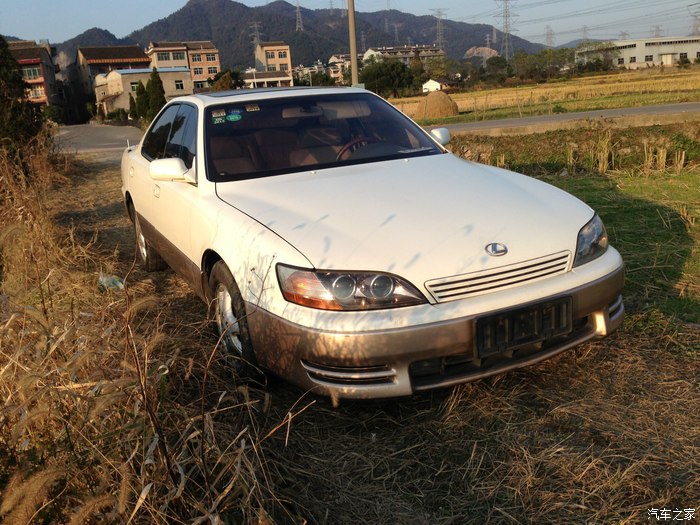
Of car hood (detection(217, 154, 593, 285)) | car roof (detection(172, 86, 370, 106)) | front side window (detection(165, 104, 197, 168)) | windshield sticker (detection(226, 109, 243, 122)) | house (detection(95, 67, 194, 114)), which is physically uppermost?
house (detection(95, 67, 194, 114))

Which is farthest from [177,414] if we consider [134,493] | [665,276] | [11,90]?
[11,90]

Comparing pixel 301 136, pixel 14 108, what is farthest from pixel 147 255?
pixel 14 108

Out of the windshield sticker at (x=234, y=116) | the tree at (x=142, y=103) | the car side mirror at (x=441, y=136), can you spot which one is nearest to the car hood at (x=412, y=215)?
the windshield sticker at (x=234, y=116)

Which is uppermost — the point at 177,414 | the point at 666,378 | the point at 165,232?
the point at 165,232

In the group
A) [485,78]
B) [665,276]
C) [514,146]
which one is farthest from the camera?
[485,78]

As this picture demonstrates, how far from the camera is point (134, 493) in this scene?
1818mm

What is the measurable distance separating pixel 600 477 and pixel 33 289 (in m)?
3.25

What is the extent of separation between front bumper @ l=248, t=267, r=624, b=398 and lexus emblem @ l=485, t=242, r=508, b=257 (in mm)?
271

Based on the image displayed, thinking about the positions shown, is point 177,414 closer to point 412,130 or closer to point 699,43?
point 412,130

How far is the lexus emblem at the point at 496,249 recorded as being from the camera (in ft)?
8.61

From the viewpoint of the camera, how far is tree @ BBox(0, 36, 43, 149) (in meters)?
10.0

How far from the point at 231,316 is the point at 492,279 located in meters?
1.30

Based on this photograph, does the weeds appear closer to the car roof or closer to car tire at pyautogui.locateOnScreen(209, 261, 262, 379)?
car tire at pyautogui.locateOnScreen(209, 261, 262, 379)

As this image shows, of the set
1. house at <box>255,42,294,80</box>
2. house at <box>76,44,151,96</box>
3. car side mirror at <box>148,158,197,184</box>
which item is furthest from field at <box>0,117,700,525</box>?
house at <box>255,42,294,80</box>
